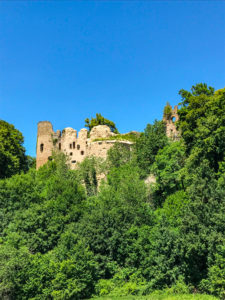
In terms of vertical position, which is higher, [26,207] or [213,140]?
[213,140]

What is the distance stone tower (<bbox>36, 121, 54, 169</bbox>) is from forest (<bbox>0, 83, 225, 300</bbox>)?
12.2 m

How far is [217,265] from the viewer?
16.9 m

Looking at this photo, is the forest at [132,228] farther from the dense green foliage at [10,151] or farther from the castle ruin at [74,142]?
the dense green foliage at [10,151]

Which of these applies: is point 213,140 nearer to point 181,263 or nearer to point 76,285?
point 181,263

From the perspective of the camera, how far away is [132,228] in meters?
22.1

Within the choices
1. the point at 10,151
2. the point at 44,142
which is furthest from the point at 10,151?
the point at 44,142

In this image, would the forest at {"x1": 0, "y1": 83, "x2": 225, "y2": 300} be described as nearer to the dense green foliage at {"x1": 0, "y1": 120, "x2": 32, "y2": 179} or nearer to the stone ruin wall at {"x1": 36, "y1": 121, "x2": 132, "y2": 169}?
the stone ruin wall at {"x1": 36, "y1": 121, "x2": 132, "y2": 169}

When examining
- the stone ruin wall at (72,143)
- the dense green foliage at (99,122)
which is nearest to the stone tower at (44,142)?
the stone ruin wall at (72,143)

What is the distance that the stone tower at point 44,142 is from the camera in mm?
41875

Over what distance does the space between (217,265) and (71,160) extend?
25639 mm

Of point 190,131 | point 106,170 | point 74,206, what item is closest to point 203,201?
point 190,131

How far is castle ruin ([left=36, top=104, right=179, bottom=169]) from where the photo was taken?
37550mm

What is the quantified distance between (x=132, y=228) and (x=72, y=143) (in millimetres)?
21014

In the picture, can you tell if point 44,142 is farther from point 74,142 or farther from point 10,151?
point 10,151
